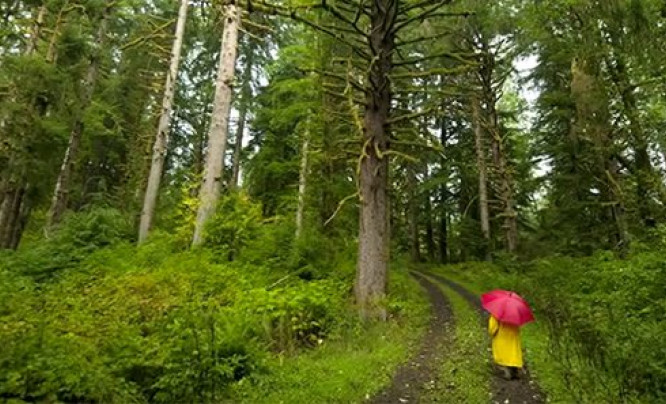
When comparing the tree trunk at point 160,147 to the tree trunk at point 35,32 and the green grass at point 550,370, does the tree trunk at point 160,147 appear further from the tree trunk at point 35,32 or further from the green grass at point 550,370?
the green grass at point 550,370

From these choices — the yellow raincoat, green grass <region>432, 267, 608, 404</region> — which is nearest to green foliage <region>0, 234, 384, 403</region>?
the yellow raincoat

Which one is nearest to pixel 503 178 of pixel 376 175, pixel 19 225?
pixel 376 175

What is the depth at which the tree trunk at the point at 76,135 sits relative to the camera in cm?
1634

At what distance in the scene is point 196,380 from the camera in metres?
5.86

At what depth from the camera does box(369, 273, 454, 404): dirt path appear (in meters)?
6.17

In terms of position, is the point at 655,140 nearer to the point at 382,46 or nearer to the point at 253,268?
the point at 382,46

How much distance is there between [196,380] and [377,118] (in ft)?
20.8

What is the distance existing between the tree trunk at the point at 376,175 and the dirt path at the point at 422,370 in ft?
3.87

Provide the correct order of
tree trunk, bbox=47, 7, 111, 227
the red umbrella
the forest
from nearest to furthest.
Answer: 1. the forest
2. the red umbrella
3. tree trunk, bbox=47, 7, 111, 227

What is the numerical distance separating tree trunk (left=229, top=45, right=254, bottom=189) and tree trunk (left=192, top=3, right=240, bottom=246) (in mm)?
12250

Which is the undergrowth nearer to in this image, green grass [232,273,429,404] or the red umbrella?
green grass [232,273,429,404]

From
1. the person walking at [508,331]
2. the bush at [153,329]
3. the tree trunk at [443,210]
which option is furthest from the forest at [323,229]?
the tree trunk at [443,210]

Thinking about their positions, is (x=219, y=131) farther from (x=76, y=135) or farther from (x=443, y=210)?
(x=443, y=210)

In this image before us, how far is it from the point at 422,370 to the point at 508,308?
5.16 feet
